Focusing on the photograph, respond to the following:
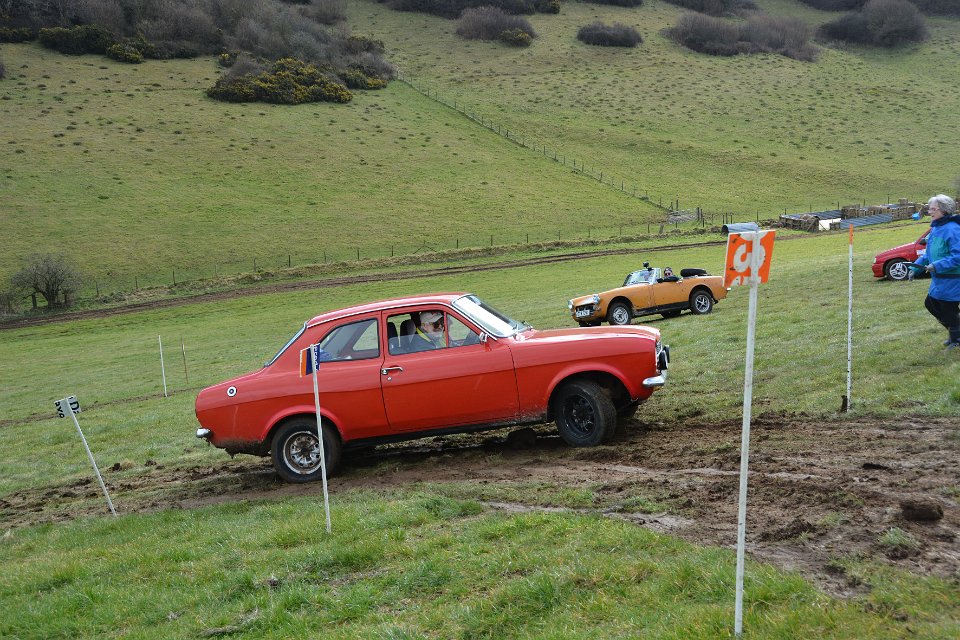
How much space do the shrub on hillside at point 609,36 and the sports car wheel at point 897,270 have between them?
90.2 metres

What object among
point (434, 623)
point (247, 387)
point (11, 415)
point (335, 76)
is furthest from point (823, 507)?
point (335, 76)

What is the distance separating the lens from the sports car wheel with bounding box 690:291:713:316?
2042 cm

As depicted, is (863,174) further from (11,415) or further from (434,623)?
(434,623)

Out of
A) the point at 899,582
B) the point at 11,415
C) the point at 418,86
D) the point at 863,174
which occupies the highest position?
the point at 418,86

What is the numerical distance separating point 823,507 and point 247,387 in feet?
21.5

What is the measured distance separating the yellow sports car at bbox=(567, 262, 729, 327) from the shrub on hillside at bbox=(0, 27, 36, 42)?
87.9 meters

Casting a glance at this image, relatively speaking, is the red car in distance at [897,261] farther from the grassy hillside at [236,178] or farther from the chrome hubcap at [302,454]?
the grassy hillside at [236,178]

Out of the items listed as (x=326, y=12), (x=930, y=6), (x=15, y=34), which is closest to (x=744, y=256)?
(x=15, y=34)

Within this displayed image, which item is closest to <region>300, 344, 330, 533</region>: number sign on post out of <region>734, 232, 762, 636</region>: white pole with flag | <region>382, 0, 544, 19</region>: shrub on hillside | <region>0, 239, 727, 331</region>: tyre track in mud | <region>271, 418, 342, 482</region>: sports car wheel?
<region>271, 418, 342, 482</region>: sports car wheel

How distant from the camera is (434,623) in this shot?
195 inches

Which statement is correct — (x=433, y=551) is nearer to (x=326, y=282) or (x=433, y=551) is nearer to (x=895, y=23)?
(x=326, y=282)

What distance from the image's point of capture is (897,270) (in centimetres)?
1975

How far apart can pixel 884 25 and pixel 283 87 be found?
8476 centimetres

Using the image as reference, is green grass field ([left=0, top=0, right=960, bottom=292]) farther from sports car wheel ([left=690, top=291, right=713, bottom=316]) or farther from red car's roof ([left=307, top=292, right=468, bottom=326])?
red car's roof ([left=307, top=292, right=468, bottom=326])
